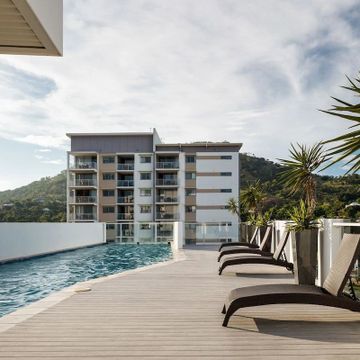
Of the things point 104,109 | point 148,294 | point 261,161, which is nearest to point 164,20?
point 148,294

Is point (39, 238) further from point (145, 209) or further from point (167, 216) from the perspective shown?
point (145, 209)

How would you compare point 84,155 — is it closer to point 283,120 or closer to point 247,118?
point 247,118

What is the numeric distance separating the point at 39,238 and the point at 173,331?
13.6 metres

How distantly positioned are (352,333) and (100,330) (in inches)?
96.4

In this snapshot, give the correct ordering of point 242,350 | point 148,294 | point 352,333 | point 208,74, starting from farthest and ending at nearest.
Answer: point 208,74, point 148,294, point 352,333, point 242,350

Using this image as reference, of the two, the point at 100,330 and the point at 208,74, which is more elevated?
the point at 208,74

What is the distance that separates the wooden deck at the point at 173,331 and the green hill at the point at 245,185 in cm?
2705

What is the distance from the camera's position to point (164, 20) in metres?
12.3

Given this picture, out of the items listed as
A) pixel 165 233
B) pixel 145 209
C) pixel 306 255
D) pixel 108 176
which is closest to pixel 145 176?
pixel 145 209

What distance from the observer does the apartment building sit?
149 ft

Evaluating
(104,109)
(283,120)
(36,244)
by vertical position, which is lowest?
(36,244)

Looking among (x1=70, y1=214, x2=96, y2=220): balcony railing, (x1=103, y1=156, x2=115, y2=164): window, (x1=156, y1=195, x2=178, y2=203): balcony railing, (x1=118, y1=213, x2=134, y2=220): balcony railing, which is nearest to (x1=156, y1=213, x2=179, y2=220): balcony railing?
(x1=156, y1=195, x2=178, y2=203): balcony railing

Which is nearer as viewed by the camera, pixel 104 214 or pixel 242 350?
pixel 242 350

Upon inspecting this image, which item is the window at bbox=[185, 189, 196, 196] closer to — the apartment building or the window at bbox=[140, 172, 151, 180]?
the apartment building
